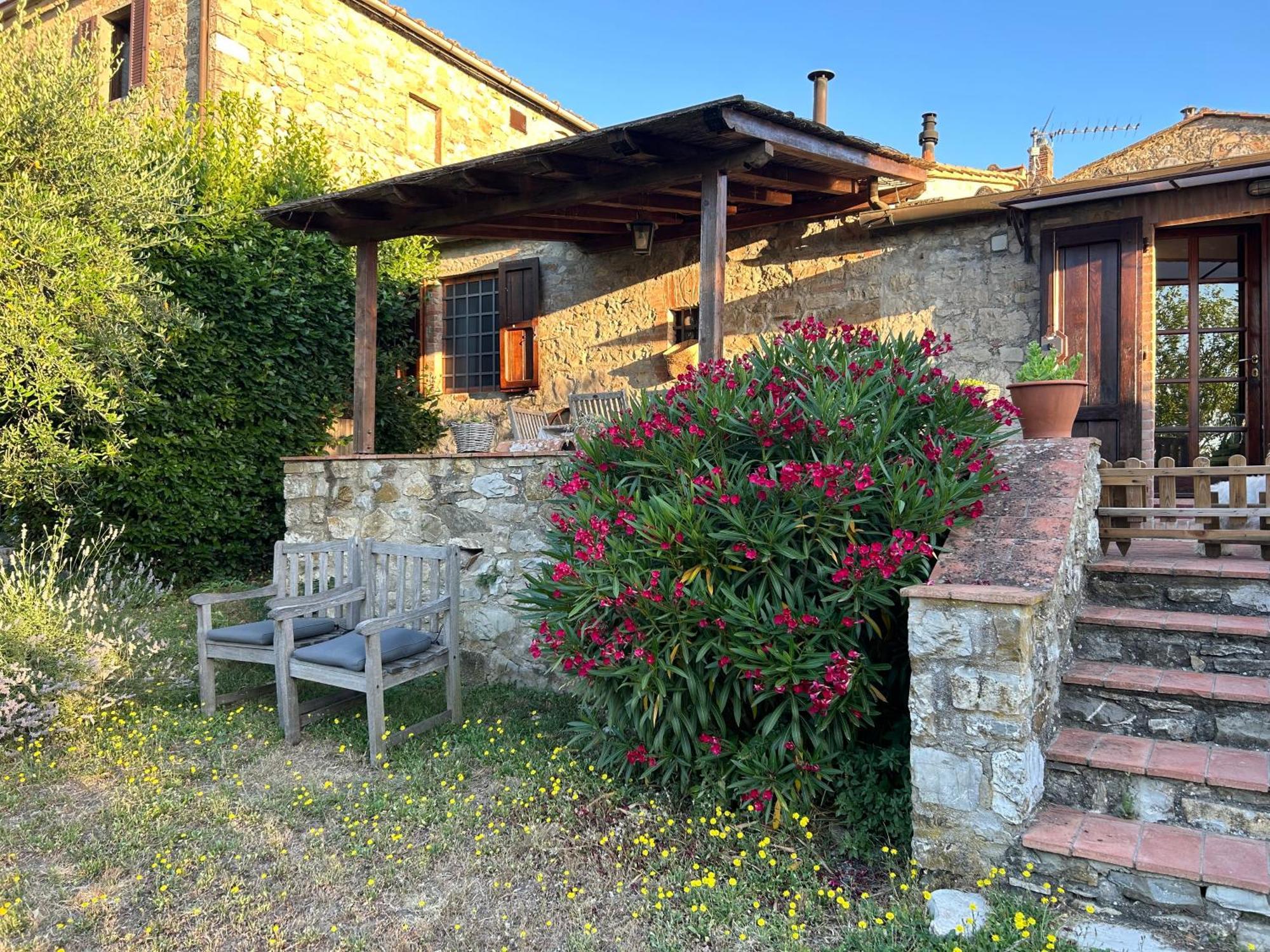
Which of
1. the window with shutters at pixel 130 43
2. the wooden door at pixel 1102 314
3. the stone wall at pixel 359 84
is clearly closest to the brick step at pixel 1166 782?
the wooden door at pixel 1102 314

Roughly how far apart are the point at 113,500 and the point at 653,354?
15.1 feet

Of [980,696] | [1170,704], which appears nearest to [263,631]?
[980,696]

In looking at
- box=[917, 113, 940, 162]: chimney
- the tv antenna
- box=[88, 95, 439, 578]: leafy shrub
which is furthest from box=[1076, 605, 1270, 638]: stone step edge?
the tv antenna

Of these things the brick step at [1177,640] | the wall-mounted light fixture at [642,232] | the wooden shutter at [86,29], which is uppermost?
the wooden shutter at [86,29]

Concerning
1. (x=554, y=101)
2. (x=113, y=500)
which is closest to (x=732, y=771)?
(x=113, y=500)

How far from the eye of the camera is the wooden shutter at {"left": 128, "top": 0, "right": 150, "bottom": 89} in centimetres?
911

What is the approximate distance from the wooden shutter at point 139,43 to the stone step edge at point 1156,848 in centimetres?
1081

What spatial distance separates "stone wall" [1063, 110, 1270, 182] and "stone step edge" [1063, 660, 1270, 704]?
977 cm

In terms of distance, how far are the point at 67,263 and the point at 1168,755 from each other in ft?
20.9

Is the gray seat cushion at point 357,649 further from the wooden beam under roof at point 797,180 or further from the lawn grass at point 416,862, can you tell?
the wooden beam under roof at point 797,180

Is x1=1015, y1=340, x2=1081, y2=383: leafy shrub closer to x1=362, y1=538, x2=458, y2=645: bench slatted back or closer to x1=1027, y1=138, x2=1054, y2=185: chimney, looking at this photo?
x1=362, y1=538, x2=458, y2=645: bench slatted back

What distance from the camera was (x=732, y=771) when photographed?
287cm

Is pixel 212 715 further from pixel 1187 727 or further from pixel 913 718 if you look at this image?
pixel 1187 727

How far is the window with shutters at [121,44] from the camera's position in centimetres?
944
